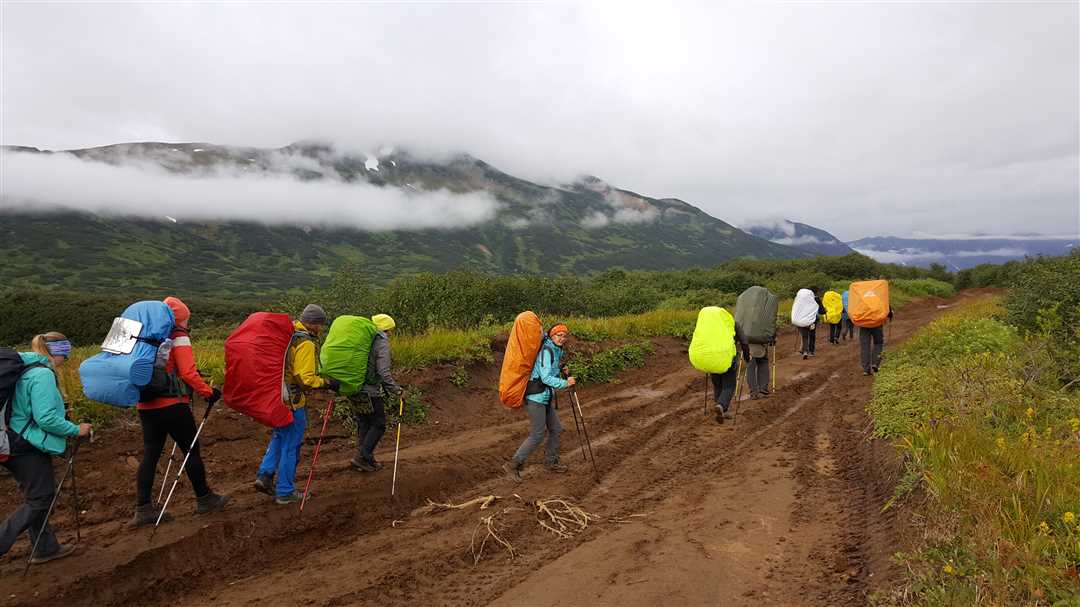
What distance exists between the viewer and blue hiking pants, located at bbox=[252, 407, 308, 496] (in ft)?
20.4

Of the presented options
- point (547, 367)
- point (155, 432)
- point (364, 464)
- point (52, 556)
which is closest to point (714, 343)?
point (547, 367)

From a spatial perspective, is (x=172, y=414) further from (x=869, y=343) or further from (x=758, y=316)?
(x=869, y=343)

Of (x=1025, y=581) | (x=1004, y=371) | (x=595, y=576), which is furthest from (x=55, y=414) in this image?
(x=1004, y=371)

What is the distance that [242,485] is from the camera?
6.81 m

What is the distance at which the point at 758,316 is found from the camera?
10.8 meters

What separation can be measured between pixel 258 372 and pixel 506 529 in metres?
3.02

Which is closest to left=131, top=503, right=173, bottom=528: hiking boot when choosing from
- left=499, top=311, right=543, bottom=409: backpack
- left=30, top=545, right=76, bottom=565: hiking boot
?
left=30, top=545, right=76, bottom=565: hiking boot

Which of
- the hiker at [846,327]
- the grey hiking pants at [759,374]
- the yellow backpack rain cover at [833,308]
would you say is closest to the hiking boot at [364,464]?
the grey hiking pants at [759,374]

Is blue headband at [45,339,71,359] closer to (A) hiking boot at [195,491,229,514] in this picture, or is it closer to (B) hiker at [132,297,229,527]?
(B) hiker at [132,297,229,527]

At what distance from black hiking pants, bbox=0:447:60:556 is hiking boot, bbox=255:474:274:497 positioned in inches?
66.4

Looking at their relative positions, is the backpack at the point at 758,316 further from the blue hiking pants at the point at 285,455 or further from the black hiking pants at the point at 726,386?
the blue hiking pants at the point at 285,455

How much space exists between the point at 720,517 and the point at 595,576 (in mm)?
1703

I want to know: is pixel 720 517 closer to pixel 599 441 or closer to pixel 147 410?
pixel 599 441

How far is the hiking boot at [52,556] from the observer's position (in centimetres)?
493
